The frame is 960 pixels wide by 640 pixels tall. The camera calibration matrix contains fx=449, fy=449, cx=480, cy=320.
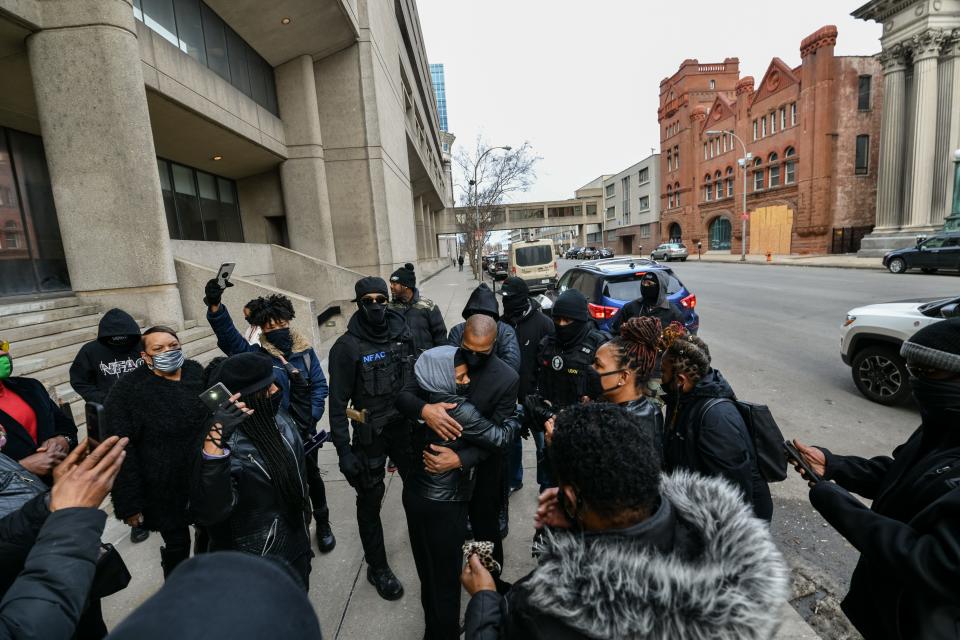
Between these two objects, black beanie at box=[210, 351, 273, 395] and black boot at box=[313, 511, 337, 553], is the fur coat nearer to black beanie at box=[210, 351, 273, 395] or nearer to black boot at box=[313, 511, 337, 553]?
black beanie at box=[210, 351, 273, 395]

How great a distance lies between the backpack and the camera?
221 cm

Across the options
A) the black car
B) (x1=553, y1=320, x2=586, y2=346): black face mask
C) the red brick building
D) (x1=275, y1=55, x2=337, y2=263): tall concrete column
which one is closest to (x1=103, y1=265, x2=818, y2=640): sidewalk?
(x1=553, y1=320, x2=586, y2=346): black face mask

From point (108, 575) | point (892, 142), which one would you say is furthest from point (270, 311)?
point (892, 142)

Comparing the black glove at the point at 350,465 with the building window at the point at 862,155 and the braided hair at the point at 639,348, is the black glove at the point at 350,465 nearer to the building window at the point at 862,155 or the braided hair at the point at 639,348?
the braided hair at the point at 639,348

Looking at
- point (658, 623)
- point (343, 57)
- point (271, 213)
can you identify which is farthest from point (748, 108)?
point (658, 623)

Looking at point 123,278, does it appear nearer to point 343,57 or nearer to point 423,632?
point 423,632

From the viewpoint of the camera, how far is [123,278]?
7.08 meters

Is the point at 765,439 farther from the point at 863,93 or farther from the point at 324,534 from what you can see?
the point at 863,93

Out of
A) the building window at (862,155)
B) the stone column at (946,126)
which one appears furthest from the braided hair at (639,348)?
the building window at (862,155)

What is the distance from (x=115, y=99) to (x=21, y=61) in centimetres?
173

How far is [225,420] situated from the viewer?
1.84 m

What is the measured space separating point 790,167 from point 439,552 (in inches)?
1650

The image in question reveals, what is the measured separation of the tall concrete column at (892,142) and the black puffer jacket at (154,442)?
1408 inches

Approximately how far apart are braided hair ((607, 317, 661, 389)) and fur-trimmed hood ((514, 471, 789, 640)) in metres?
1.27
